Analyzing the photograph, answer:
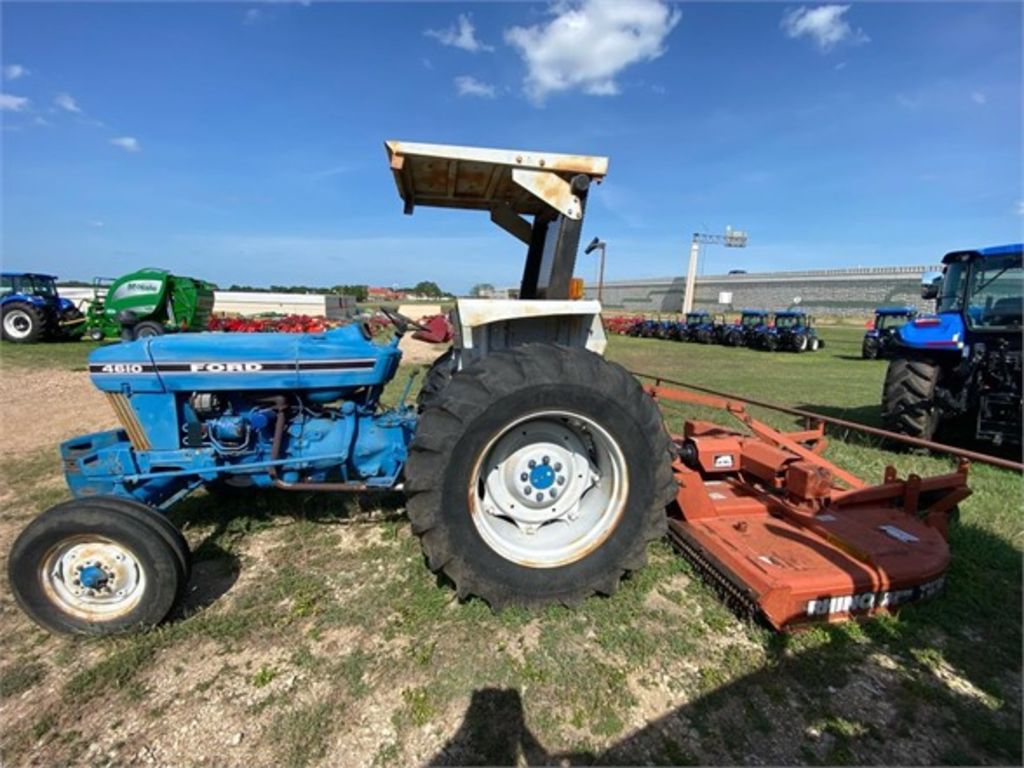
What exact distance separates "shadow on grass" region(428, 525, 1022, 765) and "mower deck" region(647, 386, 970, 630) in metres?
0.15

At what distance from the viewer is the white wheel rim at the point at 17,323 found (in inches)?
550

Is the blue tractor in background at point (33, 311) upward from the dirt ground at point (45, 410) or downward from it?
upward

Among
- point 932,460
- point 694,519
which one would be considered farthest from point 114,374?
point 932,460

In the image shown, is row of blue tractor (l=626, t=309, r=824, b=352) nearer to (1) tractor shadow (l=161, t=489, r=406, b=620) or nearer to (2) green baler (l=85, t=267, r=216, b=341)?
(2) green baler (l=85, t=267, r=216, b=341)

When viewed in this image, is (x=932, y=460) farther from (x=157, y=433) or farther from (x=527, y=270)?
(x=157, y=433)

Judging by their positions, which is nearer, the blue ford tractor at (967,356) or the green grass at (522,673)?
the green grass at (522,673)

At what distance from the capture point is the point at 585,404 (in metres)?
2.43

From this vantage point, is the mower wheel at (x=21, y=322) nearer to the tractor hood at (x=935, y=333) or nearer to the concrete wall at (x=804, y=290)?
the tractor hood at (x=935, y=333)

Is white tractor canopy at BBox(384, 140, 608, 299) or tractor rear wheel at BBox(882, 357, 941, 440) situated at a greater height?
white tractor canopy at BBox(384, 140, 608, 299)

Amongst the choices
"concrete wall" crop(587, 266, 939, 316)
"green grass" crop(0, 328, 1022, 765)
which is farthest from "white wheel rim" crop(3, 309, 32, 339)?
"concrete wall" crop(587, 266, 939, 316)

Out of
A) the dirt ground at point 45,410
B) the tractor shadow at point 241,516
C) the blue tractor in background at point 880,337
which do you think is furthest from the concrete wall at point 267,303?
the tractor shadow at point 241,516

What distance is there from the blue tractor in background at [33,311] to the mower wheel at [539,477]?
16776 mm

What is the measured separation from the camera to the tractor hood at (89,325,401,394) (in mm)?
2613

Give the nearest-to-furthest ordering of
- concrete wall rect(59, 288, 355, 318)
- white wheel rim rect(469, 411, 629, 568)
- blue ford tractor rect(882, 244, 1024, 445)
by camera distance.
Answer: white wheel rim rect(469, 411, 629, 568) → blue ford tractor rect(882, 244, 1024, 445) → concrete wall rect(59, 288, 355, 318)
